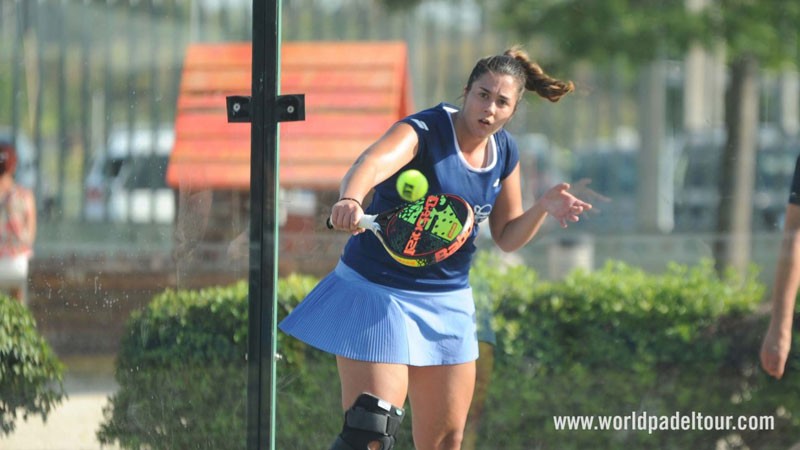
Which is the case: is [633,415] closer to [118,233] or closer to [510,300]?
[510,300]

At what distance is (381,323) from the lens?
333 centimetres

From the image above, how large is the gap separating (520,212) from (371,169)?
2.22 ft

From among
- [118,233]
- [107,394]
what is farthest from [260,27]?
[107,394]

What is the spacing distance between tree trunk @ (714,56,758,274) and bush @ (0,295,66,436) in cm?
274

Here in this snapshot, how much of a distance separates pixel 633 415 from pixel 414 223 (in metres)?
1.55

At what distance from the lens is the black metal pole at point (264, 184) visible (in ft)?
12.0

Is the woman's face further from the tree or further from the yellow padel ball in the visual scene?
the tree

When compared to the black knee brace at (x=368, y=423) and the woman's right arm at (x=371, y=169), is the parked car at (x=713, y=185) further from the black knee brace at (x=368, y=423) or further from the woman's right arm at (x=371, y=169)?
the black knee brace at (x=368, y=423)

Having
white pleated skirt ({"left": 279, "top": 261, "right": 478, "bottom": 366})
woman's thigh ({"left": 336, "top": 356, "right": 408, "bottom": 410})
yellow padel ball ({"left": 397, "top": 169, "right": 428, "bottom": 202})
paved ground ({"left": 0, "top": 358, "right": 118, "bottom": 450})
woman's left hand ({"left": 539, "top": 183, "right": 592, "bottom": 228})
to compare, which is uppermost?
yellow padel ball ({"left": 397, "top": 169, "right": 428, "bottom": 202})

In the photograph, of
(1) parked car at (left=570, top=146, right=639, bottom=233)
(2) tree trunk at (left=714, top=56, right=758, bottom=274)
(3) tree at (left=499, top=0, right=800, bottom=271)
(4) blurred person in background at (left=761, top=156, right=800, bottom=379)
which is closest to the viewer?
(4) blurred person in background at (left=761, top=156, right=800, bottom=379)

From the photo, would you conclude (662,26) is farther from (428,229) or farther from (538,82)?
(428,229)

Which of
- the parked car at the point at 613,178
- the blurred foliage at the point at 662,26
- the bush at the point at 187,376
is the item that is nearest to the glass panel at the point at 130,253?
the bush at the point at 187,376

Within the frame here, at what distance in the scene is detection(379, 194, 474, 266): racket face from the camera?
3252mm

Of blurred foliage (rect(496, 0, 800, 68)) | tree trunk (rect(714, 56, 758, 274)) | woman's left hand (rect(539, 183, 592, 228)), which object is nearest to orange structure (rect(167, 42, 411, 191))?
woman's left hand (rect(539, 183, 592, 228))
